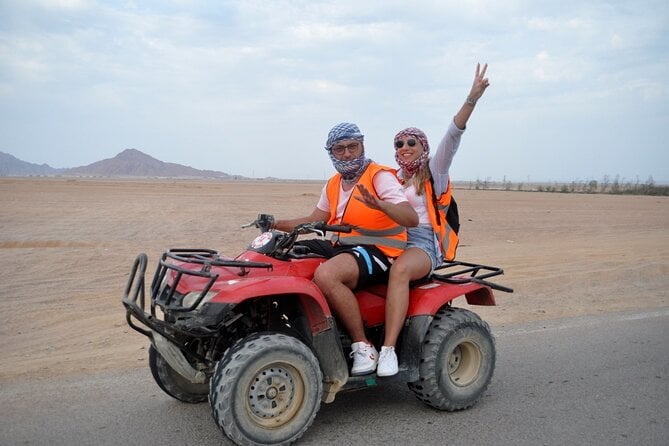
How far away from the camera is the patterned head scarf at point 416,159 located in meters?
5.26

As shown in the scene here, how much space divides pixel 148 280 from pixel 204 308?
21.9 ft

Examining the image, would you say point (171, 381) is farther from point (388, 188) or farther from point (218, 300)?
point (388, 188)

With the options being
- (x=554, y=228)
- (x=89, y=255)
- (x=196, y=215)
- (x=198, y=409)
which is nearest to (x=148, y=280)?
(x=89, y=255)

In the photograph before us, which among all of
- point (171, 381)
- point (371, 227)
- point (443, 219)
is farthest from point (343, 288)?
point (171, 381)

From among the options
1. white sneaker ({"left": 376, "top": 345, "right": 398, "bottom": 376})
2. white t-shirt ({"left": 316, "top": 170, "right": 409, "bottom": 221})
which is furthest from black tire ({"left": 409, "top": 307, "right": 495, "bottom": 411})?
white t-shirt ({"left": 316, "top": 170, "right": 409, "bottom": 221})

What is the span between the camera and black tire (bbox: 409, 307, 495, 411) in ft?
16.2

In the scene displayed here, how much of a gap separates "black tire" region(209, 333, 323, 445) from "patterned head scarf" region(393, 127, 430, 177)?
5.94ft

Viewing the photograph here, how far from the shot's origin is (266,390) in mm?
4230

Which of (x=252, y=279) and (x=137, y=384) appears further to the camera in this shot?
(x=137, y=384)

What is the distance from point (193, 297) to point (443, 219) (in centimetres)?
220

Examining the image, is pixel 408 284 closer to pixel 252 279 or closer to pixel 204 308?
pixel 252 279

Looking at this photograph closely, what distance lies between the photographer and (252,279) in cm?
428

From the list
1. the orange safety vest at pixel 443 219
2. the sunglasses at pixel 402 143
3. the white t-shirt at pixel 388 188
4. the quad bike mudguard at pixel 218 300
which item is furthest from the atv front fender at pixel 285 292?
the sunglasses at pixel 402 143

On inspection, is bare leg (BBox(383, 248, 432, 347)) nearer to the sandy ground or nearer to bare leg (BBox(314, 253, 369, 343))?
bare leg (BBox(314, 253, 369, 343))
